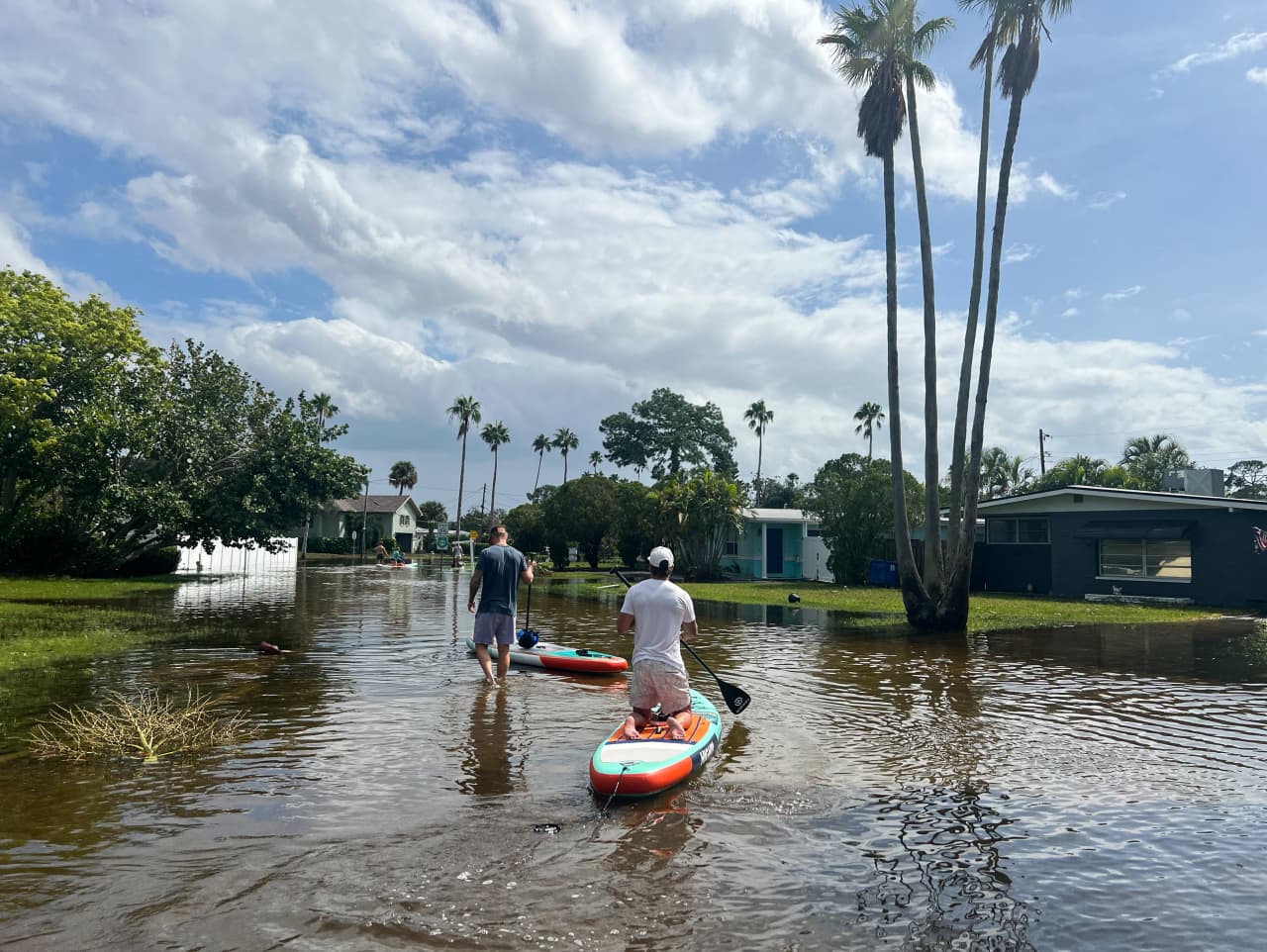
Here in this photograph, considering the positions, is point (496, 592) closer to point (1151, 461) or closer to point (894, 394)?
point (894, 394)

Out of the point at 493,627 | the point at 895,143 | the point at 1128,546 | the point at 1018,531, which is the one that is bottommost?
the point at 493,627

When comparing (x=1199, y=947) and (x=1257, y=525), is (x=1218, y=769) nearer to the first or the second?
(x=1199, y=947)

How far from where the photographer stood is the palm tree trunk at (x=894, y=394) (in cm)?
2145

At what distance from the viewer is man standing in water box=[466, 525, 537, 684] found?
1176 cm

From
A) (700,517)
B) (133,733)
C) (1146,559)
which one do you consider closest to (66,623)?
(133,733)

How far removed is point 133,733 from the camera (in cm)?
872

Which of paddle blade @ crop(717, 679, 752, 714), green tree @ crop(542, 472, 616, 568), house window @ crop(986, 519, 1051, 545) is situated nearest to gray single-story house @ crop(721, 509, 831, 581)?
house window @ crop(986, 519, 1051, 545)

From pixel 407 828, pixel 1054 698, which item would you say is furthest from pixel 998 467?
pixel 407 828

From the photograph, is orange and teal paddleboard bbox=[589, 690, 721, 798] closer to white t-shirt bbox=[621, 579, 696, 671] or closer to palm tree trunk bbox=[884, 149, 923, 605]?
white t-shirt bbox=[621, 579, 696, 671]

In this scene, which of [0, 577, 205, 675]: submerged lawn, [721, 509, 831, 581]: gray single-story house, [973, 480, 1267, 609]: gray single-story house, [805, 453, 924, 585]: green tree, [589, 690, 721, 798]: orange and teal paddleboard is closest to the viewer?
[589, 690, 721, 798]: orange and teal paddleboard

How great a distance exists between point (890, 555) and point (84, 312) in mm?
34157

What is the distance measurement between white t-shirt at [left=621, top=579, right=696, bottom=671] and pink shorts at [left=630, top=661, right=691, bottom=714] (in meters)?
0.07

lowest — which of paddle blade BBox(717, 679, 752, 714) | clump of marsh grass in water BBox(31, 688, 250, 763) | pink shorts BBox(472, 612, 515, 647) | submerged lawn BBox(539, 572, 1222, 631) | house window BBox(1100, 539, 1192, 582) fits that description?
clump of marsh grass in water BBox(31, 688, 250, 763)

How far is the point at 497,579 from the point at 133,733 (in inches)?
178
